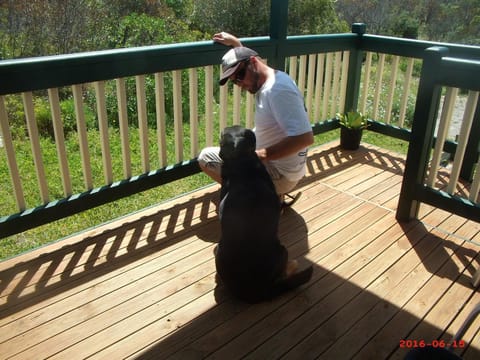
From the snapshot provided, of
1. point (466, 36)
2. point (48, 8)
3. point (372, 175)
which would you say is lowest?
point (372, 175)

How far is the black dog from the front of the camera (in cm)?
209

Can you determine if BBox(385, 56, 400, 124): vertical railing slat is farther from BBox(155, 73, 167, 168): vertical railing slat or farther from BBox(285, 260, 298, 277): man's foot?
BBox(285, 260, 298, 277): man's foot

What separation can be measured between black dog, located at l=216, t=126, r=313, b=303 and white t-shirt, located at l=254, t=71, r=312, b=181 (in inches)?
18.9

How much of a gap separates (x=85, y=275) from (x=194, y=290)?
69 cm

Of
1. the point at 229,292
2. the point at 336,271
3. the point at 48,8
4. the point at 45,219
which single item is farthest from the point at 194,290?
the point at 48,8

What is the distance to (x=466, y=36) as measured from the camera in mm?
8633

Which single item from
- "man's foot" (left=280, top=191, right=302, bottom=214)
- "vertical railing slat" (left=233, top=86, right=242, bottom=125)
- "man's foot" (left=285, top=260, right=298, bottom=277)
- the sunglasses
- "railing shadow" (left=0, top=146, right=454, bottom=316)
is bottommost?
"railing shadow" (left=0, top=146, right=454, bottom=316)

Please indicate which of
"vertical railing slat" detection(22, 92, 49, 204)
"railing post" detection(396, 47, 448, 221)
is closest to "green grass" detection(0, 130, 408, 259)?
"vertical railing slat" detection(22, 92, 49, 204)

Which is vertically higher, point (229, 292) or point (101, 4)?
point (101, 4)

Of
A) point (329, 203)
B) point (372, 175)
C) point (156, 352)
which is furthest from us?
point (372, 175)

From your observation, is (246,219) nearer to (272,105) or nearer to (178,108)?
(272,105)

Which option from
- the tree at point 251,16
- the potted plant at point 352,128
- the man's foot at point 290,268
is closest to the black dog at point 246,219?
the man's foot at point 290,268

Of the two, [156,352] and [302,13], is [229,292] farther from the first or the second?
[302,13]

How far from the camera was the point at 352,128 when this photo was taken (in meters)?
4.58
